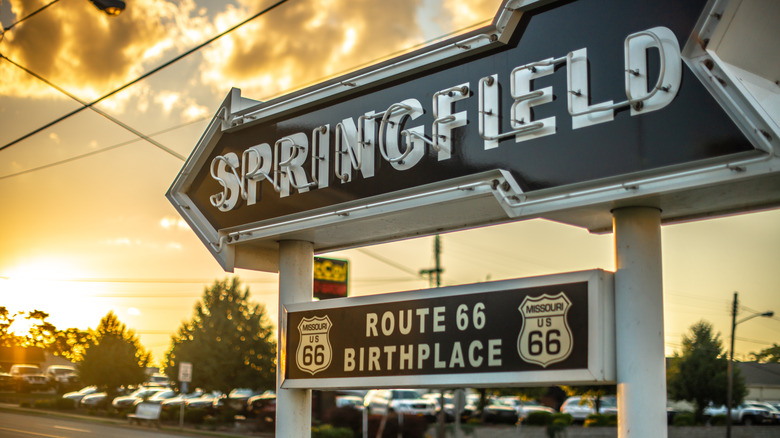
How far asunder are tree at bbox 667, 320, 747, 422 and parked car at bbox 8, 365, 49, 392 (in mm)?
32808

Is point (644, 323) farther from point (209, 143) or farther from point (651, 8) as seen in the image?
point (209, 143)

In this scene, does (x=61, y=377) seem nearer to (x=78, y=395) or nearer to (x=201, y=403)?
(x=78, y=395)

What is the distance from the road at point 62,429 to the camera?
27.0m

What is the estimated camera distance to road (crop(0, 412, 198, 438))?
27047 millimetres

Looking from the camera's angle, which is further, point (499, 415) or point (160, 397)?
point (160, 397)

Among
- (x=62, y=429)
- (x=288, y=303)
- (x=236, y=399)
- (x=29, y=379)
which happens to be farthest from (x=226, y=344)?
(x=288, y=303)

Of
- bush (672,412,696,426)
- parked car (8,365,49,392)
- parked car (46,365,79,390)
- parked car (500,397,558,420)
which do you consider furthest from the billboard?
parked car (46,365,79,390)

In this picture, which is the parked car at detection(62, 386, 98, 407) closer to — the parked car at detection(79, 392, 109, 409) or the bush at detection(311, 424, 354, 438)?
the parked car at detection(79, 392, 109, 409)

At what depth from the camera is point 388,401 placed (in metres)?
36.2

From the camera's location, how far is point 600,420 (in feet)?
117

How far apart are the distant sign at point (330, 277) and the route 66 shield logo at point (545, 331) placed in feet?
32.5

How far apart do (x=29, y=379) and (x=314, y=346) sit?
40924 millimetres

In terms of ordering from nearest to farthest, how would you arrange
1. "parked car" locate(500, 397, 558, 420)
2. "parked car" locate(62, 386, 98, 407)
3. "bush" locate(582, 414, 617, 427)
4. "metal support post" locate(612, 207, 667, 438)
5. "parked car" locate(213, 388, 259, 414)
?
"metal support post" locate(612, 207, 667, 438), "bush" locate(582, 414, 617, 427), "parked car" locate(500, 397, 558, 420), "parked car" locate(213, 388, 259, 414), "parked car" locate(62, 386, 98, 407)

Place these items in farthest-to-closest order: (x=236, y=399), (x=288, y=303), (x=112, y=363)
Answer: (x=112, y=363) → (x=236, y=399) → (x=288, y=303)
